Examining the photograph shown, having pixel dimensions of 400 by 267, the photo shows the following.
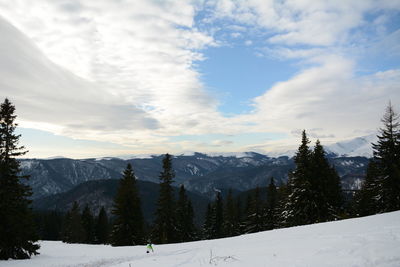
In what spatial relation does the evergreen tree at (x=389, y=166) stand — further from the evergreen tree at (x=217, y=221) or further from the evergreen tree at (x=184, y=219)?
the evergreen tree at (x=217, y=221)

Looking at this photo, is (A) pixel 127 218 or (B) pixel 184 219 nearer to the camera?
(A) pixel 127 218

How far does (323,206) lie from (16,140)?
3357 cm

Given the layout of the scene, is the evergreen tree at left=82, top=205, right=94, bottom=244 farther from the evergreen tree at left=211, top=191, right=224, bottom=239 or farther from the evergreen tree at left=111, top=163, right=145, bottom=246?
the evergreen tree at left=111, top=163, right=145, bottom=246

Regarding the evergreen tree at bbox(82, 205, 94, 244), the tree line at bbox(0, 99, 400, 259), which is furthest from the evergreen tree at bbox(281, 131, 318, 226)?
the evergreen tree at bbox(82, 205, 94, 244)

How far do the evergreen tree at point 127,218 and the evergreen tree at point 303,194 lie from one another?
65.6ft

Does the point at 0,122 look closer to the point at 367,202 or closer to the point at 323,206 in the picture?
the point at 323,206

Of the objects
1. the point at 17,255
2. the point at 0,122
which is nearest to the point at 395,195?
the point at 17,255

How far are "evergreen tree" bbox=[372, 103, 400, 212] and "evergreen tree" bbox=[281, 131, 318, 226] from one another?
7.74 m

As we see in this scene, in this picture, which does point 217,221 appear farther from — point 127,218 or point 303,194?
point 303,194

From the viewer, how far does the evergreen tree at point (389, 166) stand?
1193 inches

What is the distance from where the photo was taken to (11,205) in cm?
2175

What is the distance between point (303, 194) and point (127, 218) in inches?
905

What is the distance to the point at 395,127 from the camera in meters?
32.2

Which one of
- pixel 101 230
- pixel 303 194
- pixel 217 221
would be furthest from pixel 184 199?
pixel 101 230
